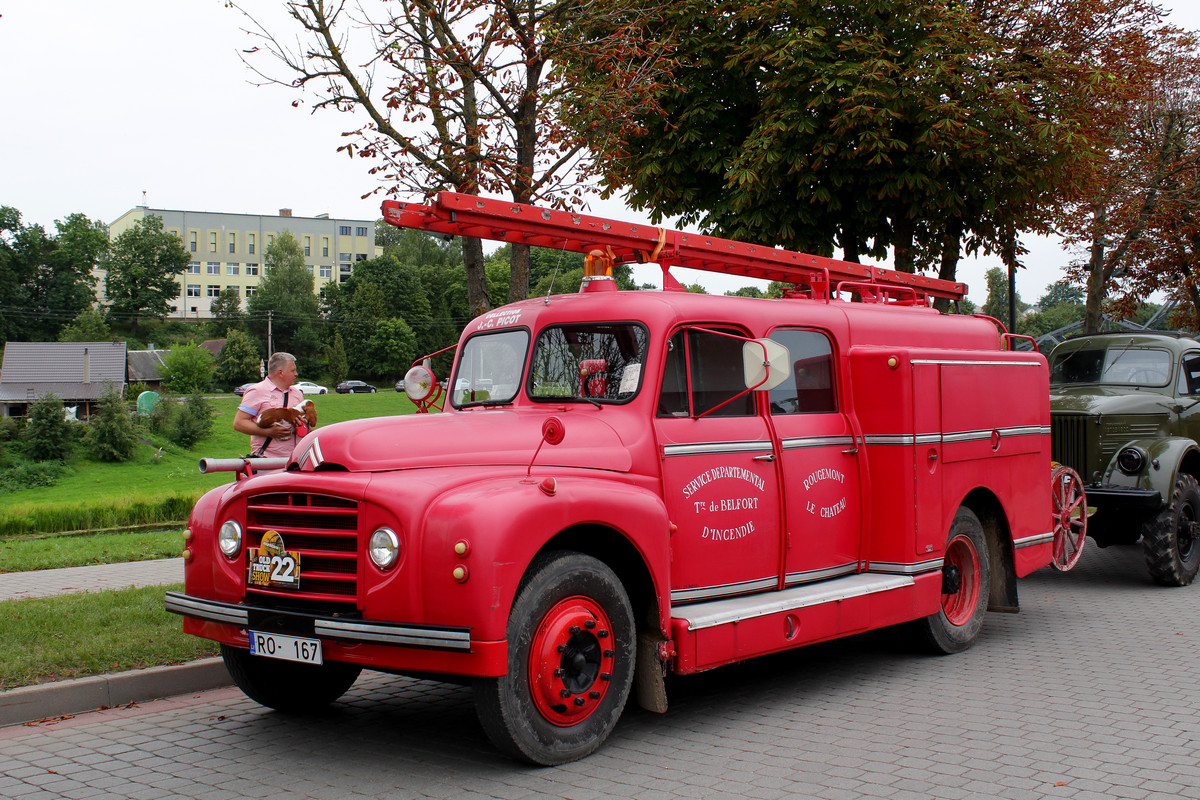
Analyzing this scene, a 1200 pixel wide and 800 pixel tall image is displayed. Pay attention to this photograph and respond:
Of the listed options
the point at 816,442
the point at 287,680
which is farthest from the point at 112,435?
the point at 816,442

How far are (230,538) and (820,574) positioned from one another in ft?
12.2

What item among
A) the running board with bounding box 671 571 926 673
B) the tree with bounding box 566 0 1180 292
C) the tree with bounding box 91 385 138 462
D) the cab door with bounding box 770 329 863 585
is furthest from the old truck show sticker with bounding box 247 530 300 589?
the tree with bounding box 91 385 138 462

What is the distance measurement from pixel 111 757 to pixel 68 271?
388 ft

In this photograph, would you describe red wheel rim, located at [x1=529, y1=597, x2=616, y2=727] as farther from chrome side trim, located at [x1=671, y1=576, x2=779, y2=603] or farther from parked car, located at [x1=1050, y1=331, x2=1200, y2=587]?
parked car, located at [x1=1050, y1=331, x2=1200, y2=587]

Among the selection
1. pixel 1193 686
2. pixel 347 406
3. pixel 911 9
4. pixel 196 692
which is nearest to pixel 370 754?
pixel 196 692

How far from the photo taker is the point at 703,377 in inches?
261

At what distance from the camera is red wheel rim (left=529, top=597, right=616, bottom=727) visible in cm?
520

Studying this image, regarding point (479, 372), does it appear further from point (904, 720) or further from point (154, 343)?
point (154, 343)

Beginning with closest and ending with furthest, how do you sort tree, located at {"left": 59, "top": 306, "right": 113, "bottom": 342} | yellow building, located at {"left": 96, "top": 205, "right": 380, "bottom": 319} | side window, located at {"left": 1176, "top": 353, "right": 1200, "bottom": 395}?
side window, located at {"left": 1176, "top": 353, "right": 1200, "bottom": 395} → tree, located at {"left": 59, "top": 306, "right": 113, "bottom": 342} → yellow building, located at {"left": 96, "top": 205, "right": 380, "bottom": 319}

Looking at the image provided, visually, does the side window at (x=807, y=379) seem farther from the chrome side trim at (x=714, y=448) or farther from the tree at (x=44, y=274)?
the tree at (x=44, y=274)

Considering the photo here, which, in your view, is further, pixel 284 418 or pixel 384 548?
pixel 284 418

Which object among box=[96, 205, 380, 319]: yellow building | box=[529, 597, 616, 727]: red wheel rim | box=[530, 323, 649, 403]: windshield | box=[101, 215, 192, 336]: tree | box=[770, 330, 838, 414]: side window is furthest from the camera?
box=[96, 205, 380, 319]: yellow building

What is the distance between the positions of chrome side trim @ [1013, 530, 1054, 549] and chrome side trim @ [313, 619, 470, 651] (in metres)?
5.44

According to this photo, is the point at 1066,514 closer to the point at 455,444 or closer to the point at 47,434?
the point at 455,444
